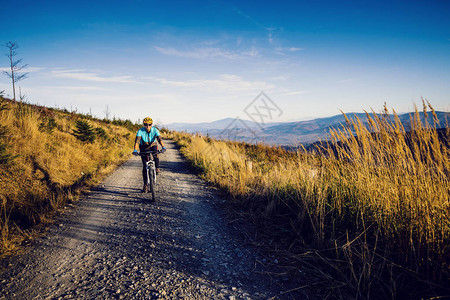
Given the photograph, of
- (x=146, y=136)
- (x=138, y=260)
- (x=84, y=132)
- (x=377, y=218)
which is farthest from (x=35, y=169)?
(x=377, y=218)

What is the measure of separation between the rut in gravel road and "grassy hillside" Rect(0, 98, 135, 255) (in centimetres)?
44

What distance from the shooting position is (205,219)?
166 inches

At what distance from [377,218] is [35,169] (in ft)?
28.2

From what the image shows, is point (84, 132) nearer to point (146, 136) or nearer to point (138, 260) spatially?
point (146, 136)

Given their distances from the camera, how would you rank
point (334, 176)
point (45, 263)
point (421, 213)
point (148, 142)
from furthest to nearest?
point (148, 142), point (334, 176), point (45, 263), point (421, 213)

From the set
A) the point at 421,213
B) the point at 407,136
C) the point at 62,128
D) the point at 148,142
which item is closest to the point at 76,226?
the point at 148,142

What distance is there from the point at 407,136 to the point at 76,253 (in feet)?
17.1

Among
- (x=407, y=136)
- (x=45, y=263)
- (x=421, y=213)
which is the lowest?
(x=45, y=263)

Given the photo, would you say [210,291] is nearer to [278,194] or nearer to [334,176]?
[278,194]

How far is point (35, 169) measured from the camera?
19.6 ft

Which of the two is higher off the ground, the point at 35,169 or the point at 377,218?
the point at 35,169

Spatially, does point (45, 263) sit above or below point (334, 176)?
below

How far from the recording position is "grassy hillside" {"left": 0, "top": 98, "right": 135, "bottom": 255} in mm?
3799

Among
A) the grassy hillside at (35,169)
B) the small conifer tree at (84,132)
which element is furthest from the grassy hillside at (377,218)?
the small conifer tree at (84,132)
